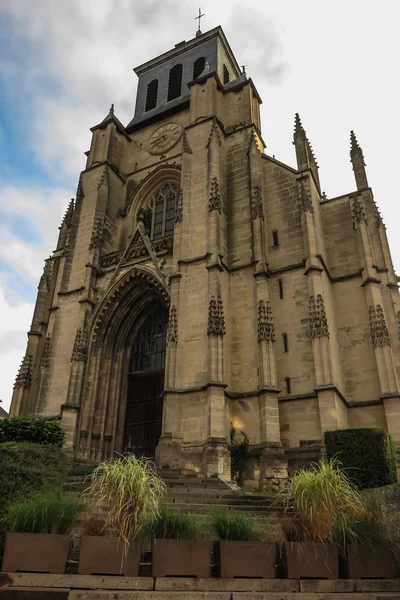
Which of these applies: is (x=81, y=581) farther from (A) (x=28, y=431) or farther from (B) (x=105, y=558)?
(A) (x=28, y=431)

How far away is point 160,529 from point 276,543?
1344 millimetres

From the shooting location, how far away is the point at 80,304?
18.2 metres

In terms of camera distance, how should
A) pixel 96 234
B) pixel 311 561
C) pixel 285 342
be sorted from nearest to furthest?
pixel 311 561 < pixel 285 342 < pixel 96 234

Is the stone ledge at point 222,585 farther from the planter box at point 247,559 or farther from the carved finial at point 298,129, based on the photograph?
the carved finial at point 298,129

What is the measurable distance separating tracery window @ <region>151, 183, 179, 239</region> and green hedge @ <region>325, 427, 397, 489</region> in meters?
12.6

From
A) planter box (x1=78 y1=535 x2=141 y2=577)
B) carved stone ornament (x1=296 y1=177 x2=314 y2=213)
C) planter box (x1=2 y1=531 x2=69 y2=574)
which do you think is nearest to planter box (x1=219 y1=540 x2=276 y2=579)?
planter box (x1=78 y1=535 x2=141 y2=577)

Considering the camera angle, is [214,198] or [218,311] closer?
[218,311]

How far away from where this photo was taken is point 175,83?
28.5 meters

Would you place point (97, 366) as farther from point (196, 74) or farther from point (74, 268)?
point (196, 74)

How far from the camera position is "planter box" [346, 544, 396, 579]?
17.4ft

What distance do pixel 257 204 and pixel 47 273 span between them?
10145mm

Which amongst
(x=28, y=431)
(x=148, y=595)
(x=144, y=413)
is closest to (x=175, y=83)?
(x=144, y=413)

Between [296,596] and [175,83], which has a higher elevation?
[175,83]

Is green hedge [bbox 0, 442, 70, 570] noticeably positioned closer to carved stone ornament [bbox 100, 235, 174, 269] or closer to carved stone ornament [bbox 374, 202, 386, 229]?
carved stone ornament [bbox 100, 235, 174, 269]
